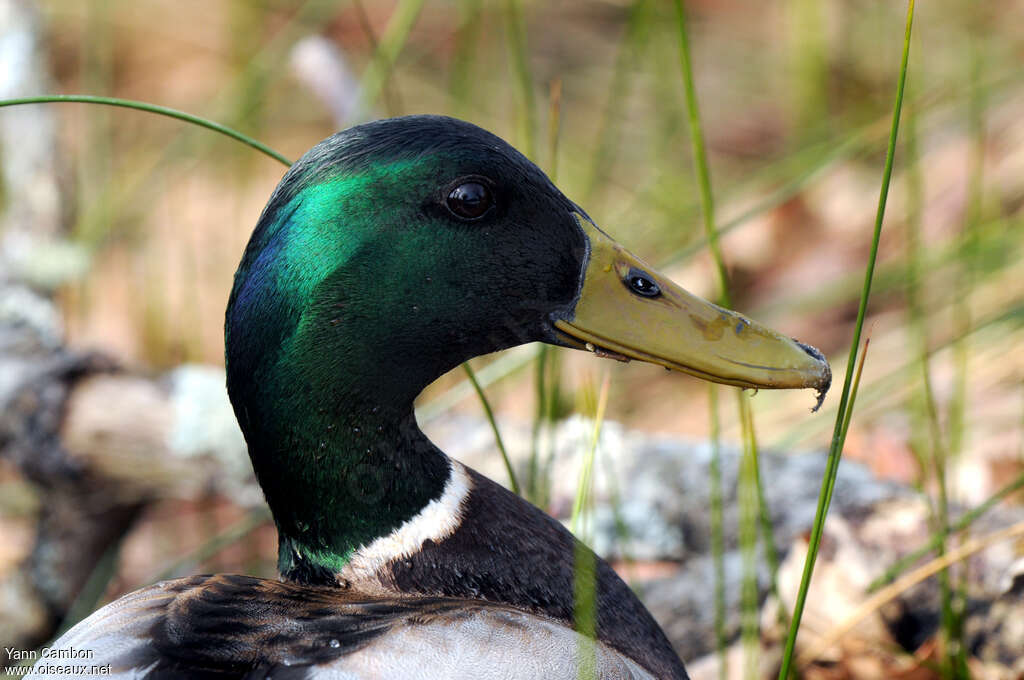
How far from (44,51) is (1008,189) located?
295 cm

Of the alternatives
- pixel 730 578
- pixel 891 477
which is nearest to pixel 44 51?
pixel 730 578

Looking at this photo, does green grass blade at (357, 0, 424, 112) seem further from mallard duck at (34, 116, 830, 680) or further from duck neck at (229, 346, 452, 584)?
duck neck at (229, 346, 452, 584)

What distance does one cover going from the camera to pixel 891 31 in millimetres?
4824

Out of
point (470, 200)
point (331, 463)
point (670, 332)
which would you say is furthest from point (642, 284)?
point (331, 463)

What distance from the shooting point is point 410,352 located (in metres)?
1.51

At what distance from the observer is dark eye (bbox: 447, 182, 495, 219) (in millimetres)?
1463

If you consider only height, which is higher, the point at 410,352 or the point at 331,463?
the point at 410,352

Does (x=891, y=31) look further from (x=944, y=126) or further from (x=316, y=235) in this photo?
(x=316, y=235)

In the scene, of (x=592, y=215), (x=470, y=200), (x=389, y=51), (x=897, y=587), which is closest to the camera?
(x=470, y=200)

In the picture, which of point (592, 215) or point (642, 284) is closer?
point (642, 284)

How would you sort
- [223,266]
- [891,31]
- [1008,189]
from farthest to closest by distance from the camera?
1. [891,31]
2. [223,266]
3. [1008,189]

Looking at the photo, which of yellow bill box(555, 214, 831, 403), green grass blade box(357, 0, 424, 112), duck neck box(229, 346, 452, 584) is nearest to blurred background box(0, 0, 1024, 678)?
green grass blade box(357, 0, 424, 112)

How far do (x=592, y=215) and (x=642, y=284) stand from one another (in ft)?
6.38

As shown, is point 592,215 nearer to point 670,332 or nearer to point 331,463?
point 670,332
